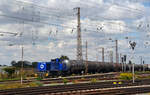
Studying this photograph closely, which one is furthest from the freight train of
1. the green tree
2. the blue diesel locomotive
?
the green tree

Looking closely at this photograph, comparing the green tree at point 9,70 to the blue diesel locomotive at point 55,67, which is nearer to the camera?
the blue diesel locomotive at point 55,67

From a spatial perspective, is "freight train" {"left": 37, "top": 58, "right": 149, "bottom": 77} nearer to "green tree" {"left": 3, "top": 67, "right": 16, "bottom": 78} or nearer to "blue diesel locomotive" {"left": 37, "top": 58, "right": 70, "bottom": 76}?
"blue diesel locomotive" {"left": 37, "top": 58, "right": 70, "bottom": 76}

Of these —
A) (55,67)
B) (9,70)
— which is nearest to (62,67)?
(55,67)

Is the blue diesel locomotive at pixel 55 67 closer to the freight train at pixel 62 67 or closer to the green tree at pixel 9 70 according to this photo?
the freight train at pixel 62 67

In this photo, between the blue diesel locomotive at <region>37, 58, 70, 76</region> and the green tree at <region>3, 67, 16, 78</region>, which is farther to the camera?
the green tree at <region>3, 67, 16, 78</region>

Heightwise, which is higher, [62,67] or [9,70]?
[62,67]

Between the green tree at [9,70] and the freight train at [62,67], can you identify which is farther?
the green tree at [9,70]

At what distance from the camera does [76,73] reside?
52.5 m

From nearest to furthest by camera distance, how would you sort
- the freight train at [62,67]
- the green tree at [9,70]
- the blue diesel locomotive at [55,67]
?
the blue diesel locomotive at [55,67] < the freight train at [62,67] < the green tree at [9,70]

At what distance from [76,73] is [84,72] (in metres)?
3.64

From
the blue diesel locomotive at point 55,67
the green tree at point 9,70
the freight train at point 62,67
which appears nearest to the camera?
the blue diesel locomotive at point 55,67

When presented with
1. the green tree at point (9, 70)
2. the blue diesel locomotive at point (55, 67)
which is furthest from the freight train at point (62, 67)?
the green tree at point (9, 70)

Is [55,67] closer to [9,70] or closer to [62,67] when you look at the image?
[62,67]

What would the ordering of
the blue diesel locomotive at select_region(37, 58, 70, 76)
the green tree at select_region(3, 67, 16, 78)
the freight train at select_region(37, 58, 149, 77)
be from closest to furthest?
the blue diesel locomotive at select_region(37, 58, 70, 76), the freight train at select_region(37, 58, 149, 77), the green tree at select_region(3, 67, 16, 78)
